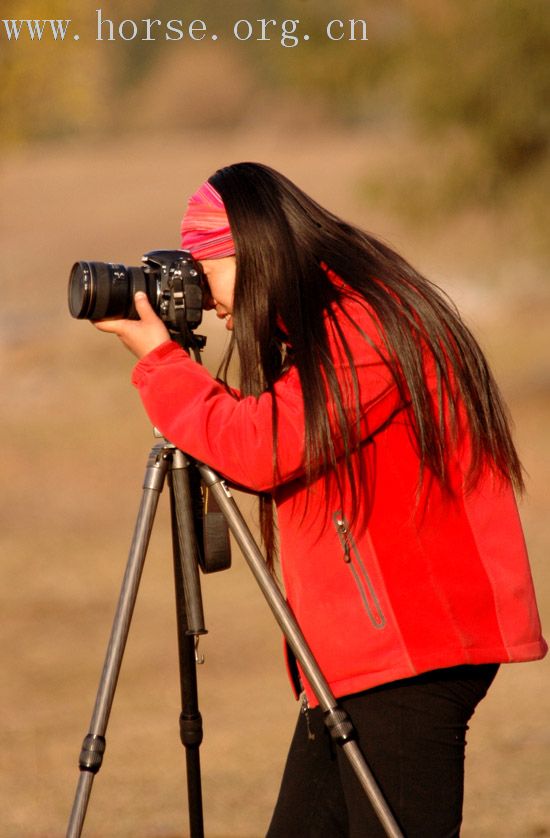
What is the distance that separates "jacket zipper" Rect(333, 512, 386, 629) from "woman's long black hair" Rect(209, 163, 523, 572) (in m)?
0.11

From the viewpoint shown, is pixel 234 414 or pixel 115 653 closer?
pixel 234 414

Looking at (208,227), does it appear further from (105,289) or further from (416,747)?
(416,747)

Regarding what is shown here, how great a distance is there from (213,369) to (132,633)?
362 inches

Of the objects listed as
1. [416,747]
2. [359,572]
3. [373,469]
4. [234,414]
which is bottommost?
[416,747]

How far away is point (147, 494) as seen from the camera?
249 centimetres

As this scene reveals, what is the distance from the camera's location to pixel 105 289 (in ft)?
7.87

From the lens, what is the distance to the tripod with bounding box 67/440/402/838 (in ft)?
7.46

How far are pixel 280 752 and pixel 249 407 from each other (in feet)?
11.4

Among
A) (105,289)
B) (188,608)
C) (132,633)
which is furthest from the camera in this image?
(132,633)

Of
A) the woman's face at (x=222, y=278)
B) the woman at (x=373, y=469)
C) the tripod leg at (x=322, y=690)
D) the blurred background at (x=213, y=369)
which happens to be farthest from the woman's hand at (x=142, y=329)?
the blurred background at (x=213, y=369)

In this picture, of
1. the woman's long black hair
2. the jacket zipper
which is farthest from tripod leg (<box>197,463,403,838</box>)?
the woman's long black hair

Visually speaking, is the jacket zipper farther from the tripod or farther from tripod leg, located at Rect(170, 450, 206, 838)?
tripod leg, located at Rect(170, 450, 206, 838)

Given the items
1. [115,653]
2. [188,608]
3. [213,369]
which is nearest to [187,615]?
[188,608]

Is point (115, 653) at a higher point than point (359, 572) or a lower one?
lower
